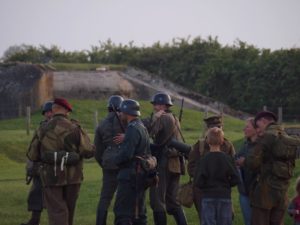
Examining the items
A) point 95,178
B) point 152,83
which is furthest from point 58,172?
point 152,83

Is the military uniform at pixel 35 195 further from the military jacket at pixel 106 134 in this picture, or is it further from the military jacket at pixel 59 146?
the military jacket at pixel 59 146

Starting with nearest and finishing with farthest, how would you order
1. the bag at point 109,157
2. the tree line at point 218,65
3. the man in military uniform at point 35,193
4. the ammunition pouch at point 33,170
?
the bag at point 109,157
the ammunition pouch at point 33,170
the man in military uniform at point 35,193
the tree line at point 218,65

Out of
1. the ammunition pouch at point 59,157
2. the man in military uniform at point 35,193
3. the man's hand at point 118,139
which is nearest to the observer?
the ammunition pouch at point 59,157

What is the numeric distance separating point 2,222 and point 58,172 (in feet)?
10.6

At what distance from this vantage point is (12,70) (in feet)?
149

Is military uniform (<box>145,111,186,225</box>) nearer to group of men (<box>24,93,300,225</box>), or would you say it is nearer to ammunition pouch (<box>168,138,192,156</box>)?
group of men (<box>24,93,300,225</box>)

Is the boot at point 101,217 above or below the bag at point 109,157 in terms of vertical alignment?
below

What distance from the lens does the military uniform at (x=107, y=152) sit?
1249cm

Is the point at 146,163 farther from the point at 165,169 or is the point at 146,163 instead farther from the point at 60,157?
the point at 165,169

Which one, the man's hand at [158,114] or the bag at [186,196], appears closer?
the bag at [186,196]

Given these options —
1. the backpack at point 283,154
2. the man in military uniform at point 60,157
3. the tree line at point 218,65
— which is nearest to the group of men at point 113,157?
the man in military uniform at point 60,157

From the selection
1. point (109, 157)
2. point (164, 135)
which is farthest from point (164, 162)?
point (109, 157)

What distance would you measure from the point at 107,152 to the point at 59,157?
1.15m

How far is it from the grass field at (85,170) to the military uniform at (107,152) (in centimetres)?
169
